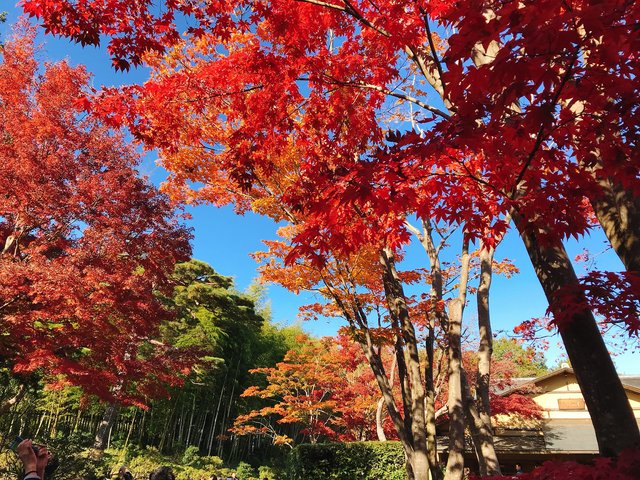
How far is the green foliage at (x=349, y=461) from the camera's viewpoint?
13.0m

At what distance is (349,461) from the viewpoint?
13.3 metres

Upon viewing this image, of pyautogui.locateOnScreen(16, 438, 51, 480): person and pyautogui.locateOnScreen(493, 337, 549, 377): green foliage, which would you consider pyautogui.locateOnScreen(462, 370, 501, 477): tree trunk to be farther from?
pyautogui.locateOnScreen(493, 337, 549, 377): green foliage

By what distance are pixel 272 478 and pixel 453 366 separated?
15.4m

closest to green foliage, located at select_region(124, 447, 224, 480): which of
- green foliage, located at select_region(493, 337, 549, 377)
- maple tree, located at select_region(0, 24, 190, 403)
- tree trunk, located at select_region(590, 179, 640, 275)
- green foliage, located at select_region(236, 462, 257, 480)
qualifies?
green foliage, located at select_region(236, 462, 257, 480)

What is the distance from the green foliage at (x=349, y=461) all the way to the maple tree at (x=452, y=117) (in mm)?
11037

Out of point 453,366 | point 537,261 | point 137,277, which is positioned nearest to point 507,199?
point 537,261

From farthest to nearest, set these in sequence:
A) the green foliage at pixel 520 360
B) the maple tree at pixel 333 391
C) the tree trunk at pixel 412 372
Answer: the green foliage at pixel 520 360 < the maple tree at pixel 333 391 < the tree trunk at pixel 412 372

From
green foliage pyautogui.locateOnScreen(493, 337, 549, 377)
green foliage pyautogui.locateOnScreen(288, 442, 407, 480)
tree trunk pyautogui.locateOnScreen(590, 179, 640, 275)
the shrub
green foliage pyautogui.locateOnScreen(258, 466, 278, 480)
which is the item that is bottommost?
green foliage pyautogui.locateOnScreen(258, 466, 278, 480)

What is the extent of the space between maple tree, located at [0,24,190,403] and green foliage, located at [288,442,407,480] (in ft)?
23.2

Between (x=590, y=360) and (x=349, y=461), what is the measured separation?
12875 mm

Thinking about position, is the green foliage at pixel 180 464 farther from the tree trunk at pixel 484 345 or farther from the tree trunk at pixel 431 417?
the tree trunk at pixel 484 345

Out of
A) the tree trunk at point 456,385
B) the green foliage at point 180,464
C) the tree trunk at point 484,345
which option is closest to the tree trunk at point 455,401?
the tree trunk at point 456,385

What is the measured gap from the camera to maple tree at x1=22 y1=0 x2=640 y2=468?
189 centimetres

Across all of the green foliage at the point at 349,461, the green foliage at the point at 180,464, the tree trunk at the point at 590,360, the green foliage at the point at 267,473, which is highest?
the tree trunk at the point at 590,360
